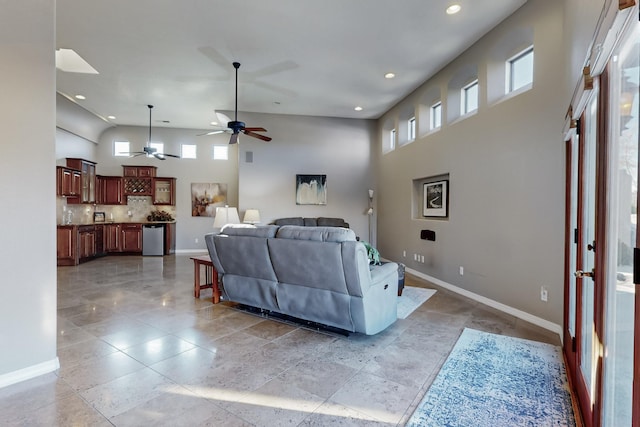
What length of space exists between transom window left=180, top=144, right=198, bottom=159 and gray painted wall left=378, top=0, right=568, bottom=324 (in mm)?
6664

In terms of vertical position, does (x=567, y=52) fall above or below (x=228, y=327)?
above

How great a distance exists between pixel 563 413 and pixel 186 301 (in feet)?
13.1

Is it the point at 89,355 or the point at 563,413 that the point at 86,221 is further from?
the point at 563,413

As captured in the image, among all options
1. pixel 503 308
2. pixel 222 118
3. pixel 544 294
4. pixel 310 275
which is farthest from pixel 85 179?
pixel 544 294

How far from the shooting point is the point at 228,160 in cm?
927

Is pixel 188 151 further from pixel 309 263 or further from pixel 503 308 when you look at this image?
pixel 503 308

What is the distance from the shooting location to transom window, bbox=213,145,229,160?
30.2ft

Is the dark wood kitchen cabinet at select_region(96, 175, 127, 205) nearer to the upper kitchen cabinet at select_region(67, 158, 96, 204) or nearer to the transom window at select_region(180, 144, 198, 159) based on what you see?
the upper kitchen cabinet at select_region(67, 158, 96, 204)

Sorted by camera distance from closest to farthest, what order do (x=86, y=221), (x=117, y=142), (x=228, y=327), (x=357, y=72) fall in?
(x=228, y=327) → (x=357, y=72) → (x=86, y=221) → (x=117, y=142)

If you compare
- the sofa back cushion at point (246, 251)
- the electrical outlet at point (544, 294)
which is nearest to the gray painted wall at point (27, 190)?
the sofa back cushion at point (246, 251)

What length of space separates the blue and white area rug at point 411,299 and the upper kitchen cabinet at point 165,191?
7.05 meters

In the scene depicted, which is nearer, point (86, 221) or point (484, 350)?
point (484, 350)

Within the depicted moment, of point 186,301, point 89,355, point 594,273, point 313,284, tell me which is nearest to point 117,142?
point 186,301

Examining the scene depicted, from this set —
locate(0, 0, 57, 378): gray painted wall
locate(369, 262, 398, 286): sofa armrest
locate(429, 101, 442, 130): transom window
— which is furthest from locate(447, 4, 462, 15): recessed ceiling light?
locate(0, 0, 57, 378): gray painted wall
